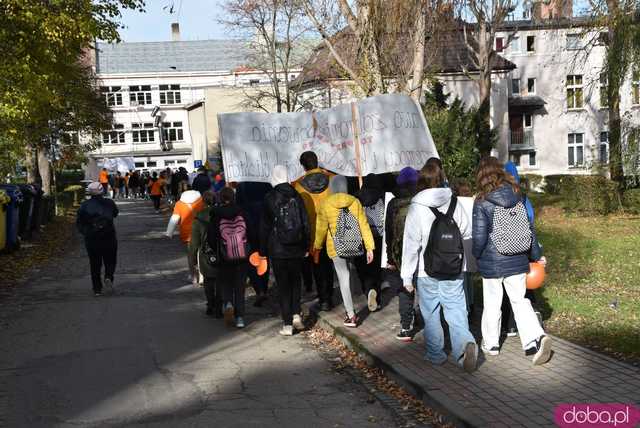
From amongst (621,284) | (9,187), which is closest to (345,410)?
(621,284)

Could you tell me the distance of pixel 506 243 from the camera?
23.4ft

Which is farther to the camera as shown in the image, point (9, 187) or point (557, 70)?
point (557, 70)

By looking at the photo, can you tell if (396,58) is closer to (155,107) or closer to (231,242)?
(231,242)

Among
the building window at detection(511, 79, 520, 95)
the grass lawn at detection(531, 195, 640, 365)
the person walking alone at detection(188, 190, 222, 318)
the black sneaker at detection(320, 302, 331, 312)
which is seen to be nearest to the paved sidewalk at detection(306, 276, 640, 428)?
the grass lawn at detection(531, 195, 640, 365)

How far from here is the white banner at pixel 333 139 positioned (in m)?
11.5

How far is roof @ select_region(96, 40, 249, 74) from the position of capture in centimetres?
9331

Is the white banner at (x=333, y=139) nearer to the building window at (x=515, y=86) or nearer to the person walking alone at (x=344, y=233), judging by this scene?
the person walking alone at (x=344, y=233)

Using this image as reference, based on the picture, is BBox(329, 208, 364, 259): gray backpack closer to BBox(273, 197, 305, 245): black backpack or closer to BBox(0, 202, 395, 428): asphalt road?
BBox(273, 197, 305, 245): black backpack

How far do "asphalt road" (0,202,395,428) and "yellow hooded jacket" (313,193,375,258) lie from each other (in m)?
1.11

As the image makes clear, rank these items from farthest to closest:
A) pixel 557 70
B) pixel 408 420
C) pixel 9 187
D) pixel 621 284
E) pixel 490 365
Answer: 1. pixel 557 70
2. pixel 9 187
3. pixel 621 284
4. pixel 490 365
5. pixel 408 420

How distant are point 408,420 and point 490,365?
138 cm

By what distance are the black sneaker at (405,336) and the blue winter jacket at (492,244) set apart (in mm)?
1528

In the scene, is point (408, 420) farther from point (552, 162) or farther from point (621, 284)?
point (552, 162)

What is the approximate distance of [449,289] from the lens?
24.1ft
